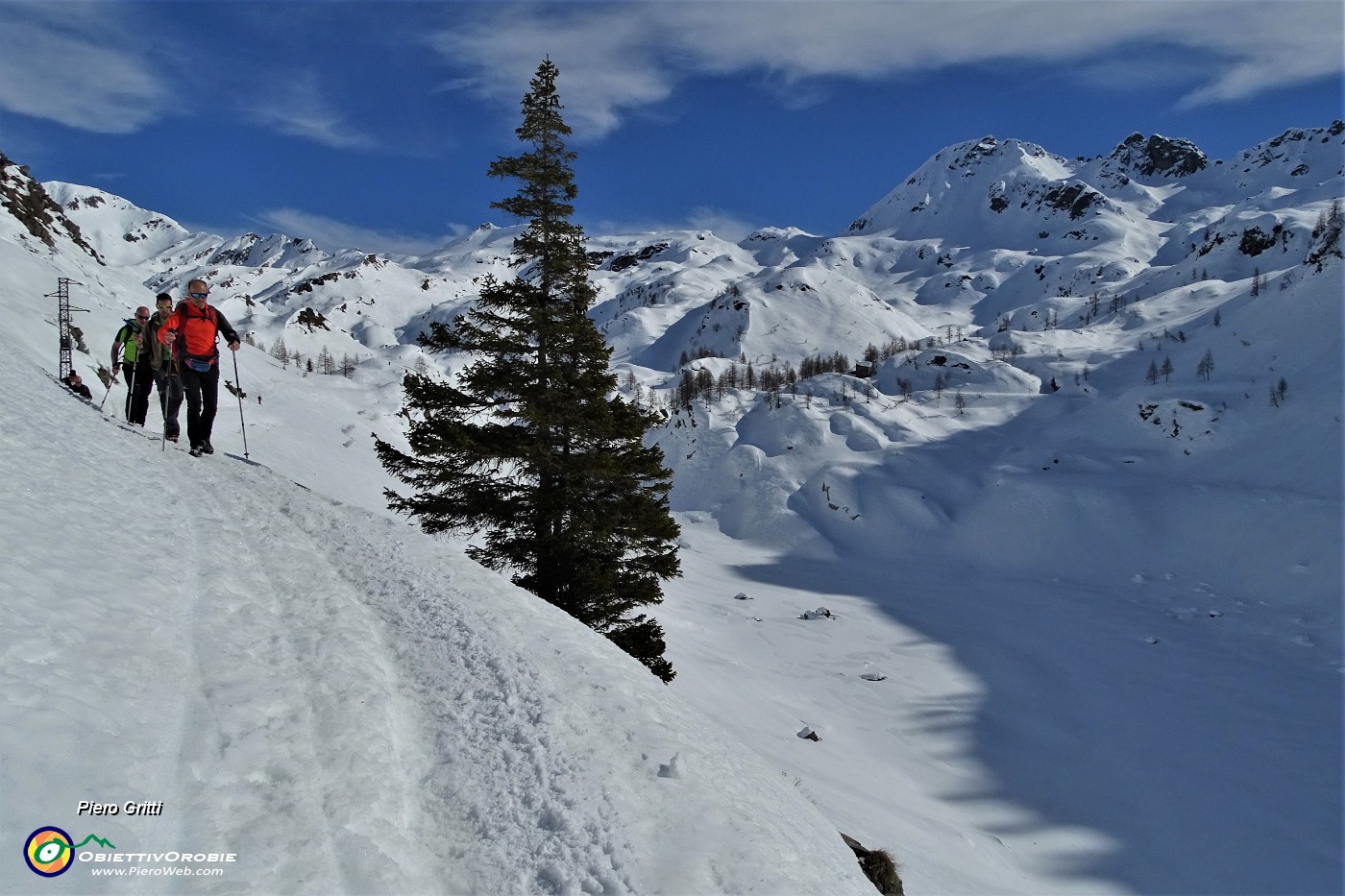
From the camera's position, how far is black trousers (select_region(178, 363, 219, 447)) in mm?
11344

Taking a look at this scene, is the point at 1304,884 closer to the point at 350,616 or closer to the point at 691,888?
the point at 691,888

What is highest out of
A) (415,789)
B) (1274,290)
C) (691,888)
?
(1274,290)

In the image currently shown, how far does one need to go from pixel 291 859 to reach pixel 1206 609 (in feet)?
105

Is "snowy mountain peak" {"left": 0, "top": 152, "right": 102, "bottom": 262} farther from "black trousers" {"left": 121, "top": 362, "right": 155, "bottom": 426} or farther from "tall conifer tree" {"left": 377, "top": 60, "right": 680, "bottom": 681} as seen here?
"tall conifer tree" {"left": 377, "top": 60, "right": 680, "bottom": 681}

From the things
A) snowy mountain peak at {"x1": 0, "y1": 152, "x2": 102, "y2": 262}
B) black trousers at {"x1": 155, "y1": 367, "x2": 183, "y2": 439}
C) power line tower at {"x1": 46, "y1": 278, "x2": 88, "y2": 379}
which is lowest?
black trousers at {"x1": 155, "y1": 367, "x2": 183, "y2": 439}

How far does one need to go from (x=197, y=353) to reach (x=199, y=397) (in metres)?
0.74

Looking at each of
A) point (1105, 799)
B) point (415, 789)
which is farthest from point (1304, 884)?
point (415, 789)

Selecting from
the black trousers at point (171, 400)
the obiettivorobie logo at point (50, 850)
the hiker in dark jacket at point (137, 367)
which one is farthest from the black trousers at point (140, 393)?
the obiettivorobie logo at point (50, 850)

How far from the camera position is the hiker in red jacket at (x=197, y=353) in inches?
442

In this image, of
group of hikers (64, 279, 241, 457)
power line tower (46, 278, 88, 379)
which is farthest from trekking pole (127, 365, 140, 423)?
power line tower (46, 278, 88, 379)

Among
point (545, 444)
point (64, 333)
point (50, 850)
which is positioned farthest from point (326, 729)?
point (64, 333)

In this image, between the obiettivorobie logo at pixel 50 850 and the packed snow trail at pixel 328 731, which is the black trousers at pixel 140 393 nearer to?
the packed snow trail at pixel 328 731

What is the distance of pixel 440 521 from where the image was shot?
44.3 feet

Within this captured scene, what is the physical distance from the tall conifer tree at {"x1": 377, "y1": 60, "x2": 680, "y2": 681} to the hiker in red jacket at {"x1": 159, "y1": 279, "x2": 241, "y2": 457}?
319 centimetres
